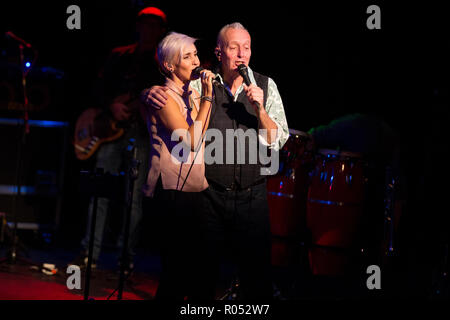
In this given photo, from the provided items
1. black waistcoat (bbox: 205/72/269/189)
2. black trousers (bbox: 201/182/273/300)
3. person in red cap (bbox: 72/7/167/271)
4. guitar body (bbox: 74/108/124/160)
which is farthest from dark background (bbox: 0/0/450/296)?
black trousers (bbox: 201/182/273/300)

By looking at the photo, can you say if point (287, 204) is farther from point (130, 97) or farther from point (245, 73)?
point (245, 73)

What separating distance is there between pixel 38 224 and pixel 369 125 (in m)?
3.75

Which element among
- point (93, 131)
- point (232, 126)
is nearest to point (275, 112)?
point (232, 126)

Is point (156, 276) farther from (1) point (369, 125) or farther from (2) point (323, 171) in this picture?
(1) point (369, 125)

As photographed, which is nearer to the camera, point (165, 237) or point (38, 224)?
point (165, 237)

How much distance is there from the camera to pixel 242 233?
9.46 feet

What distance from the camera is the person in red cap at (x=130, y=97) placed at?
5.04m

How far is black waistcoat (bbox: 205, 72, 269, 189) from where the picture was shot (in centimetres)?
289

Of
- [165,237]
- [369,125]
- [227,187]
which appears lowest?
[165,237]

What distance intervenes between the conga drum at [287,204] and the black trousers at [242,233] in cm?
183

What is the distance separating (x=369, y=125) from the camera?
18.6ft

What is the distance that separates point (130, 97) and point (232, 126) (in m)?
2.44

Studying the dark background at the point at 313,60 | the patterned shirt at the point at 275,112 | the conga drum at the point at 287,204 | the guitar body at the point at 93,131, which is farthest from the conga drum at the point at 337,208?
the guitar body at the point at 93,131
